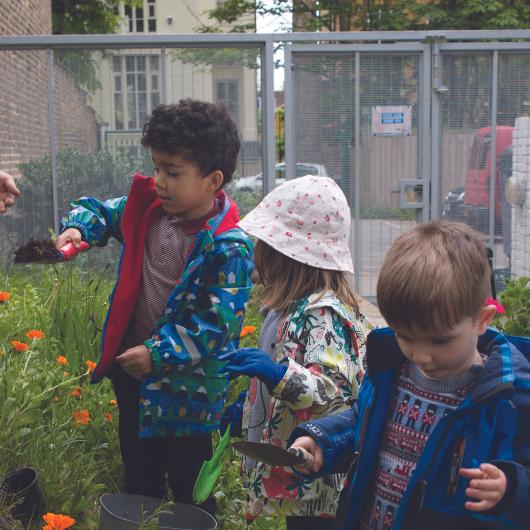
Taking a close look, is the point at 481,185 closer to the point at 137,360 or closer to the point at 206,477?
the point at 137,360

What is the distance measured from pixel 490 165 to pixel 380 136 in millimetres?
1002

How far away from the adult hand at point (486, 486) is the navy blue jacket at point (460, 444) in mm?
22

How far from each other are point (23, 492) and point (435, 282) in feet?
5.53

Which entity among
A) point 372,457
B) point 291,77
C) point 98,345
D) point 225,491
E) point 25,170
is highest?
point 291,77

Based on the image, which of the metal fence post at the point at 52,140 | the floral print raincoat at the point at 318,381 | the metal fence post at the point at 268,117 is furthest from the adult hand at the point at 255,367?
the metal fence post at the point at 52,140

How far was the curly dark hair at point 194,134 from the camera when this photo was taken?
277cm

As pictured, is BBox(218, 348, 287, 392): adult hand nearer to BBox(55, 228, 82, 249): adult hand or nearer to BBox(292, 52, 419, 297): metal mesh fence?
BBox(55, 228, 82, 249): adult hand

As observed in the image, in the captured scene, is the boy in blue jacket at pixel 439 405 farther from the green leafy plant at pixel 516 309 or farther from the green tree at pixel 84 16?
the green tree at pixel 84 16

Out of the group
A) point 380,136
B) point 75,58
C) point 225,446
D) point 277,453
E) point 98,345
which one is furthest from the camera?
point 380,136

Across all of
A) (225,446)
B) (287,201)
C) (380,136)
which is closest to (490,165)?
(380,136)

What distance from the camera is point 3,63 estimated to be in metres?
6.94

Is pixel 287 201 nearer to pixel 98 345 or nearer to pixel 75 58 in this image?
pixel 98 345

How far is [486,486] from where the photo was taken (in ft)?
5.14

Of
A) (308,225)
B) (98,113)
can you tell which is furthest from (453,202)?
(308,225)
